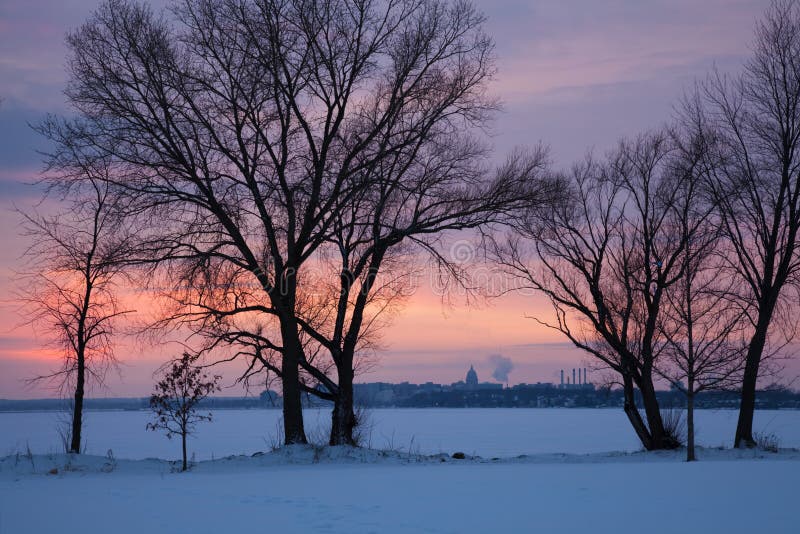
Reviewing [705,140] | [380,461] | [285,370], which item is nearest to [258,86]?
[285,370]

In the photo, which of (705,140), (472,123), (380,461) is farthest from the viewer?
Answer: (705,140)

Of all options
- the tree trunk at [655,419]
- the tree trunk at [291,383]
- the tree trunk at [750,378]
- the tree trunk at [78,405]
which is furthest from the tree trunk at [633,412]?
the tree trunk at [78,405]

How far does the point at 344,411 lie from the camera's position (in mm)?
24219

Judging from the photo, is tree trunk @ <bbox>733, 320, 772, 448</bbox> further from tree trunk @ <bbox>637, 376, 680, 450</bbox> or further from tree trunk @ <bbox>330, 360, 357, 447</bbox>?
tree trunk @ <bbox>330, 360, 357, 447</bbox>

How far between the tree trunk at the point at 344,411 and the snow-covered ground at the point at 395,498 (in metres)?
3.06

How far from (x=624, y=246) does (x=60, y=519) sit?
22.7 m

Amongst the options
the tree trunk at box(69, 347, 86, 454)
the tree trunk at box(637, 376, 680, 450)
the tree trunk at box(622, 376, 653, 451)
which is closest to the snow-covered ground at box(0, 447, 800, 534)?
the tree trunk at box(69, 347, 86, 454)

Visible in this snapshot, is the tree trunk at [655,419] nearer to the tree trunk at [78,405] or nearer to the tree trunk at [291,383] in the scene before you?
the tree trunk at [291,383]

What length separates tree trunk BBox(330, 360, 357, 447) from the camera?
23891 mm

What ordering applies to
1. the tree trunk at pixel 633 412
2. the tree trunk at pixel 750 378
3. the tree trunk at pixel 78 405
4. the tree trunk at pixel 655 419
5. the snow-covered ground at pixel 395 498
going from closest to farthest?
the snow-covered ground at pixel 395 498
the tree trunk at pixel 78 405
the tree trunk at pixel 750 378
the tree trunk at pixel 655 419
the tree trunk at pixel 633 412

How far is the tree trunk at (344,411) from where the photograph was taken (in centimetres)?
2389

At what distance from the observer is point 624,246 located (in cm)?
2952

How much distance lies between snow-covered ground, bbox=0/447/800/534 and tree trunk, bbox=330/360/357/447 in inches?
121

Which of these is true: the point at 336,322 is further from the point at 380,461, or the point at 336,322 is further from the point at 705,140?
the point at 705,140
